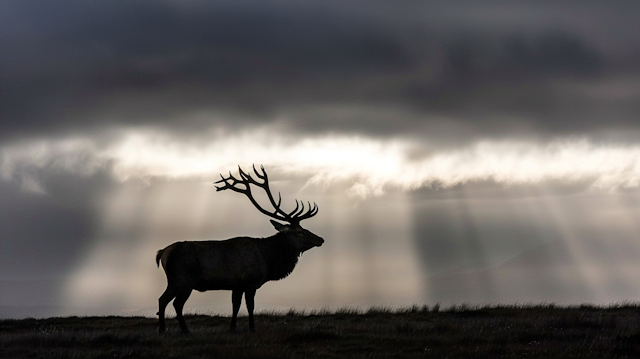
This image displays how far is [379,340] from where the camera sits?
1727 centimetres

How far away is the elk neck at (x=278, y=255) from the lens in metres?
20.8

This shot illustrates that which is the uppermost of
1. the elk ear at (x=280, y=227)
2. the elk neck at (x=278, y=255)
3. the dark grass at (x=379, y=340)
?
the elk ear at (x=280, y=227)

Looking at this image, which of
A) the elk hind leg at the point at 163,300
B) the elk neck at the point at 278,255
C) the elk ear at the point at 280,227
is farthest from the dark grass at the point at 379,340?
the elk ear at the point at 280,227

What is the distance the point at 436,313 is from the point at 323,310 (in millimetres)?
3917

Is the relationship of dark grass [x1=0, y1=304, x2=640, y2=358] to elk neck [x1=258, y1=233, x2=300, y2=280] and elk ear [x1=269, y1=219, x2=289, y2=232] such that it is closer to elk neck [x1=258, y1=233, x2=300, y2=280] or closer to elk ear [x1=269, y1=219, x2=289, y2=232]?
elk neck [x1=258, y1=233, x2=300, y2=280]

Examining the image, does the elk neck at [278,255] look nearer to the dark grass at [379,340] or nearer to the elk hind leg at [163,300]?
the dark grass at [379,340]

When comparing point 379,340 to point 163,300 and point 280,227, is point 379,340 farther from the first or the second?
point 163,300

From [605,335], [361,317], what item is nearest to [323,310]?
[361,317]

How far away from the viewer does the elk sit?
19.3 meters

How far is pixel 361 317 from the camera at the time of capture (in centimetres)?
2311

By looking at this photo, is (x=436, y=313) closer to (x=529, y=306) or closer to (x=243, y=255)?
(x=529, y=306)

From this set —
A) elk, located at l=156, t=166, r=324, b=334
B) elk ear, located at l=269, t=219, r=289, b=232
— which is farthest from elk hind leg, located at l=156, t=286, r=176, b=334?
elk ear, located at l=269, t=219, r=289, b=232

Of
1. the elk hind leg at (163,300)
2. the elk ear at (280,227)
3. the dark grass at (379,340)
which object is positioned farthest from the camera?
the elk ear at (280,227)

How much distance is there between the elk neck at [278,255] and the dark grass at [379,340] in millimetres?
1402
